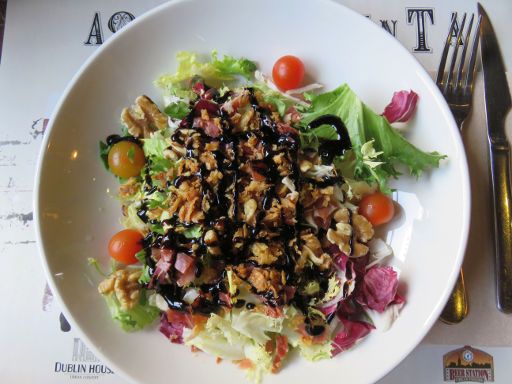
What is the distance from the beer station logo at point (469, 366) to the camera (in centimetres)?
192

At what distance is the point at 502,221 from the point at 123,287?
5.31ft

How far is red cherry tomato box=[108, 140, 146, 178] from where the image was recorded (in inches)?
76.8

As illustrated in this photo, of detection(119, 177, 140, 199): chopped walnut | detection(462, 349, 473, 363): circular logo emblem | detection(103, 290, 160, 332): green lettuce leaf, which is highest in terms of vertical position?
detection(119, 177, 140, 199): chopped walnut

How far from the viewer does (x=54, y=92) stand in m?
2.28

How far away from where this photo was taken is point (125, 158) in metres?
1.95

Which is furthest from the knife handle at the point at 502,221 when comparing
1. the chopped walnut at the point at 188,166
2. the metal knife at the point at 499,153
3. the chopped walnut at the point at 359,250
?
the chopped walnut at the point at 188,166

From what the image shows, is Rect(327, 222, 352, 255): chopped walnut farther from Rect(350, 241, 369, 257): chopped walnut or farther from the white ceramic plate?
the white ceramic plate

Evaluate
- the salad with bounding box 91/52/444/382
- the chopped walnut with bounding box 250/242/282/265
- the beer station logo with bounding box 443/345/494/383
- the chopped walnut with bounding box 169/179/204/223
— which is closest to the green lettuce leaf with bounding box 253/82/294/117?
the salad with bounding box 91/52/444/382

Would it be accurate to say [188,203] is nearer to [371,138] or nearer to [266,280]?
[266,280]

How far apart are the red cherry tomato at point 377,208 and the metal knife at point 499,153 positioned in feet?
1.57

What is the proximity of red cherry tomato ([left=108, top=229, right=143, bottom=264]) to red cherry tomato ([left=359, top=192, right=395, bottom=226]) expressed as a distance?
0.96 metres

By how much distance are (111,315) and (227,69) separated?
117cm

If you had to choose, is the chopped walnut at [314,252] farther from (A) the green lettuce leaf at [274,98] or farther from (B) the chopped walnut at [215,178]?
(A) the green lettuce leaf at [274,98]

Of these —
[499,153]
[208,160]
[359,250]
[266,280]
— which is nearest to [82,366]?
[266,280]
